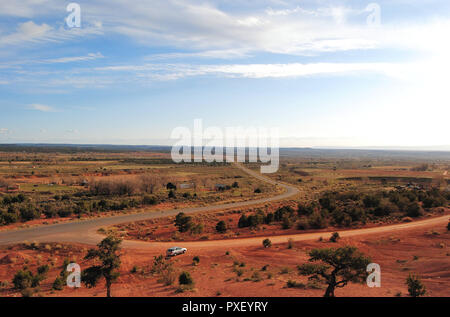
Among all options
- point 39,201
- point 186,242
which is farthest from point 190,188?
point 186,242

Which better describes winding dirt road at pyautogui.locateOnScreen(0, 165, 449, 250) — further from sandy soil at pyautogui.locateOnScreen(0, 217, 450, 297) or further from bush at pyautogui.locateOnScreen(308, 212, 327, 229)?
bush at pyautogui.locateOnScreen(308, 212, 327, 229)

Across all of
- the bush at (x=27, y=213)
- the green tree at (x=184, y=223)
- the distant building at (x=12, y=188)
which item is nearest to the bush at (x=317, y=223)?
the green tree at (x=184, y=223)

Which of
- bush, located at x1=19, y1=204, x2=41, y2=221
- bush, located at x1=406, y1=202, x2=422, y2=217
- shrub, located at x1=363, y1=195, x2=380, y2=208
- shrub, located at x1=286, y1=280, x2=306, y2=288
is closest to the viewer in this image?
shrub, located at x1=286, y1=280, x2=306, y2=288

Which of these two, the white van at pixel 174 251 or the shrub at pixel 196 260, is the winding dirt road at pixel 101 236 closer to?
the white van at pixel 174 251

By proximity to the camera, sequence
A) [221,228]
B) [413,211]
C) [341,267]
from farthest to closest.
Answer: [413,211] → [221,228] → [341,267]

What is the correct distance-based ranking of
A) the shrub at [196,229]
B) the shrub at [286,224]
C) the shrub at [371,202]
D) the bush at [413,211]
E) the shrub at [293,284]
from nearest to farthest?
the shrub at [293,284] → the shrub at [196,229] → the shrub at [286,224] → the bush at [413,211] → the shrub at [371,202]

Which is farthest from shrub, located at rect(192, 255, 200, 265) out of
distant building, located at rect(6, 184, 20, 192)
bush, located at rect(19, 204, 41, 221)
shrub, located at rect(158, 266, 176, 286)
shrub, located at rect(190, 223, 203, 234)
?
distant building, located at rect(6, 184, 20, 192)

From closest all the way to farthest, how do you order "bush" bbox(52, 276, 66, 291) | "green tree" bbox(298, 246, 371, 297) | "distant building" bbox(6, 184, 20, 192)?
"green tree" bbox(298, 246, 371, 297), "bush" bbox(52, 276, 66, 291), "distant building" bbox(6, 184, 20, 192)

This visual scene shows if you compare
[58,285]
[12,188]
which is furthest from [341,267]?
[12,188]

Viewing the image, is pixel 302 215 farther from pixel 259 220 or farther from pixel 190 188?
pixel 190 188

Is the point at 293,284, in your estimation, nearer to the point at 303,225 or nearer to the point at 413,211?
the point at 303,225
